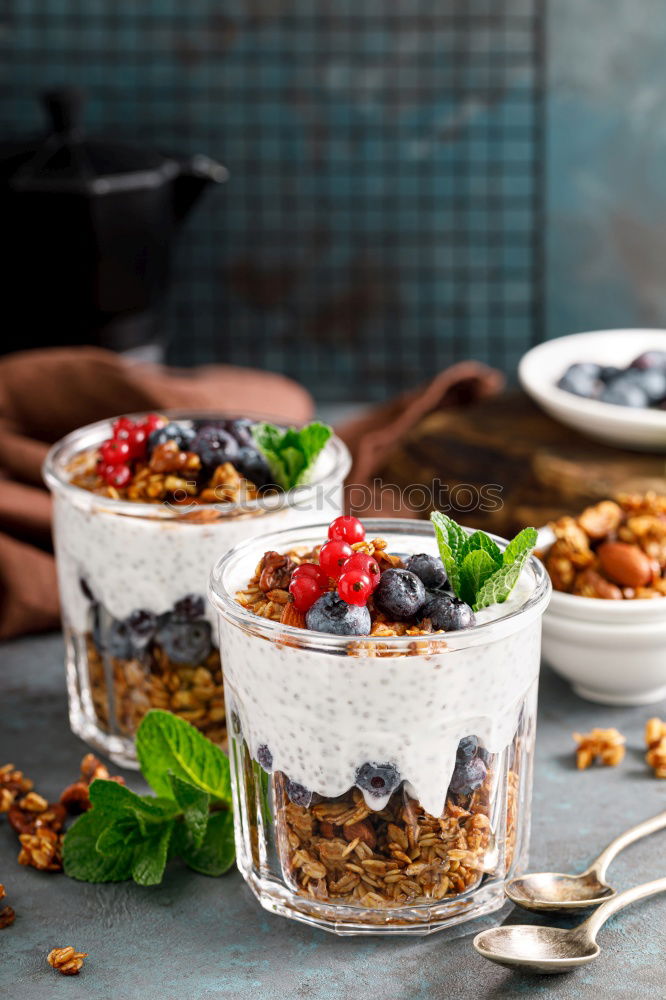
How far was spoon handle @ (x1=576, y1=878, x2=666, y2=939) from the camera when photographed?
0.99m

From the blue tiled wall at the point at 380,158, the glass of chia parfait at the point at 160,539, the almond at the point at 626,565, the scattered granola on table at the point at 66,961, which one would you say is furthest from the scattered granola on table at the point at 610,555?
the blue tiled wall at the point at 380,158

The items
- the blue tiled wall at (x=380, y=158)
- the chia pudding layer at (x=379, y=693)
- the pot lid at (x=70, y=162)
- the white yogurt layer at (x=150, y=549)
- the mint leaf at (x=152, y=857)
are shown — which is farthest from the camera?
the blue tiled wall at (x=380, y=158)

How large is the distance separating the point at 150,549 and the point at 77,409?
71 centimetres

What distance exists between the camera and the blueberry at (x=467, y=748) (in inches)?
38.3

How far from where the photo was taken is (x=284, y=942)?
1022mm

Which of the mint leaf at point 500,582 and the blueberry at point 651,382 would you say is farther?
the blueberry at point 651,382

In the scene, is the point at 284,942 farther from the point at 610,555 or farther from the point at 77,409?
the point at 77,409

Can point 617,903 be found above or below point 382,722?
below

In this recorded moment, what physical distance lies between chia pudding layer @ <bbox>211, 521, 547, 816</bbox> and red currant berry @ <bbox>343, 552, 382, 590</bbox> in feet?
0.19

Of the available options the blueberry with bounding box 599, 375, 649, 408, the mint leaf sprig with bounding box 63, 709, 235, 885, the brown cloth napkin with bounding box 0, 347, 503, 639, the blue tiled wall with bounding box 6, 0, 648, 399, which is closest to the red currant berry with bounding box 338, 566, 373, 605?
the mint leaf sprig with bounding box 63, 709, 235, 885

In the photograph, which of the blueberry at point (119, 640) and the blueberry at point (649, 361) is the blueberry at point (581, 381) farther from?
the blueberry at point (119, 640)

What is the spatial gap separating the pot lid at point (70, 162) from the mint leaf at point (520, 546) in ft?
4.24

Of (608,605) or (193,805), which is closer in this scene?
(193,805)

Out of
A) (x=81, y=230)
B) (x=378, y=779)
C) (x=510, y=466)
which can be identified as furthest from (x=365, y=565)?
(x=81, y=230)
